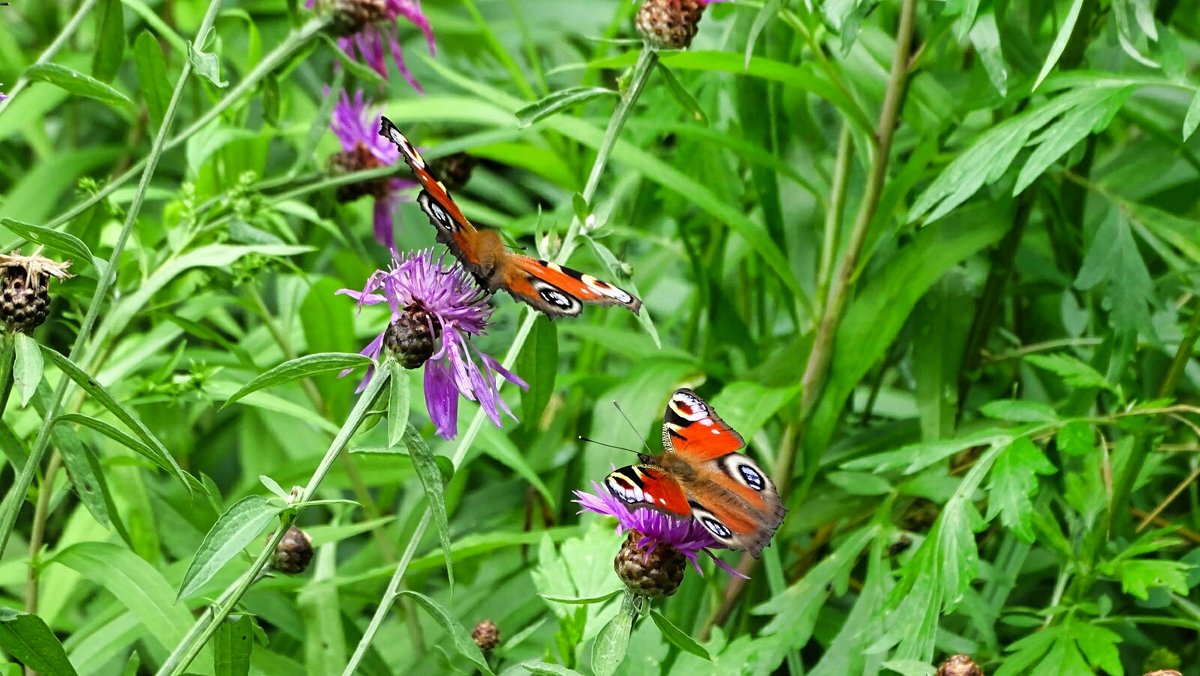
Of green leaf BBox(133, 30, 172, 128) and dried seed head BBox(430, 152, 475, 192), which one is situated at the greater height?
dried seed head BBox(430, 152, 475, 192)

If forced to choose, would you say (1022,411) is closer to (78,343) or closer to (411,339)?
(411,339)

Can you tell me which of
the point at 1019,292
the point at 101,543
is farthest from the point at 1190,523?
the point at 101,543

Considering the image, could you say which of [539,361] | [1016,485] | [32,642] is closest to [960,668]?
[1016,485]

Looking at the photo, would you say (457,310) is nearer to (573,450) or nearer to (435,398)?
(435,398)

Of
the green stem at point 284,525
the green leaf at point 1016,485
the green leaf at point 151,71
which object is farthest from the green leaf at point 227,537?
the green leaf at point 1016,485

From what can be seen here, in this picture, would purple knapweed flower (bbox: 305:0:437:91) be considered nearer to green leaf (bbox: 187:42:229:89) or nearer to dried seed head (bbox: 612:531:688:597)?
green leaf (bbox: 187:42:229:89)

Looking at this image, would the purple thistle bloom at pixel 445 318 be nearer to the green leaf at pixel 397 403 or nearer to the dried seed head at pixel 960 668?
the green leaf at pixel 397 403

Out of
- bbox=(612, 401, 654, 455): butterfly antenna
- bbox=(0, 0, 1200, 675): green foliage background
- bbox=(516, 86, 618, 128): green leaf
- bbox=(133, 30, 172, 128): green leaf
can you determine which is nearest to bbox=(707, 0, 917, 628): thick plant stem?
bbox=(0, 0, 1200, 675): green foliage background
